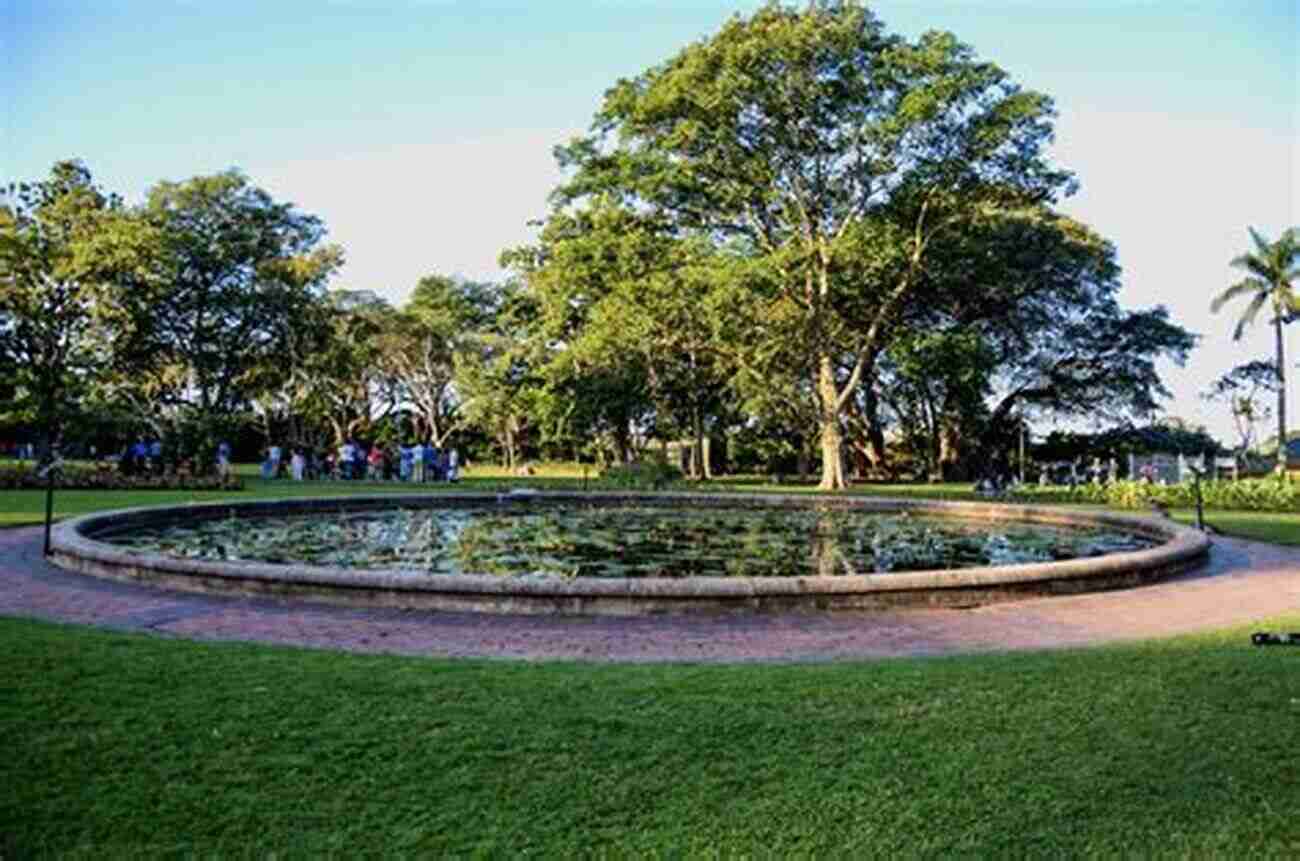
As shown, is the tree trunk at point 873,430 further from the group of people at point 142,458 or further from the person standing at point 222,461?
the group of people at point 142,458

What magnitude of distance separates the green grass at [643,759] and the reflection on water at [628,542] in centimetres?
503

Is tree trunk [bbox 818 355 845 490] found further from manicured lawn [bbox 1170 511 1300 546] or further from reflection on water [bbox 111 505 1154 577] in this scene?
manicured lawn [bbox 1170 511 1300 546]

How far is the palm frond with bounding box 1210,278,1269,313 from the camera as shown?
50875 mm

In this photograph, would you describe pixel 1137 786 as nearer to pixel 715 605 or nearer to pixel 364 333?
pixel 715 605

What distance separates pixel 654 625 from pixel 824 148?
23.4m

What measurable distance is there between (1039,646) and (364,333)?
46389 mm

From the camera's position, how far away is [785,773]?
4145 millimetres

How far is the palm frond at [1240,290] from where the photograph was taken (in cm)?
5088

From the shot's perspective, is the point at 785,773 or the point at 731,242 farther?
the point at 731,242

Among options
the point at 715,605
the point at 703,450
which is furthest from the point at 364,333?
the point at 715,605

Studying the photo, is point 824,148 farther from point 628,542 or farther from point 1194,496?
point 628,542

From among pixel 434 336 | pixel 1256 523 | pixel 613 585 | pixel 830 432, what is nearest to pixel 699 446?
pixel 830 432

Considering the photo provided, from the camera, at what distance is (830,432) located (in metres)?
31.0

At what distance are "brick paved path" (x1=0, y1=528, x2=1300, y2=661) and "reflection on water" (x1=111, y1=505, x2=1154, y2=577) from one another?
193cm
